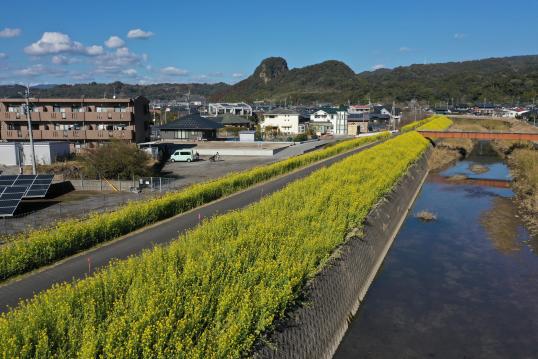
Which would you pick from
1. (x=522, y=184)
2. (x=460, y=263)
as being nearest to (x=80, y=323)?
(x=460, y=263)

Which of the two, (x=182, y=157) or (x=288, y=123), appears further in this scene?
(x=288, y=123)

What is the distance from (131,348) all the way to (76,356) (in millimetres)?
1367

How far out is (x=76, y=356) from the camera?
888 centimetres

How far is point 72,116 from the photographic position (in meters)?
55.5

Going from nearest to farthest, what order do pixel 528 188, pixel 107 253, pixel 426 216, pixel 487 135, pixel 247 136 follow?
pixel 107 253, pixel 426 216, pixel 528 188, pixel 487 135, pixel 247 136

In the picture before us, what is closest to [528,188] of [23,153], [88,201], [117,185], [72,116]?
[117,185]

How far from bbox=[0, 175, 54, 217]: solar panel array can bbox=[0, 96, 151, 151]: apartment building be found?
24.7 metres

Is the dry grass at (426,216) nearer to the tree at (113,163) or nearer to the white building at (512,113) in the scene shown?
the tree at (113,163)

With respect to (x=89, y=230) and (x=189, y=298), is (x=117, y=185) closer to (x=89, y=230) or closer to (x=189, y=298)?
(x=89, y=230)

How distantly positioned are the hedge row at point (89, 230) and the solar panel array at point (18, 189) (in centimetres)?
595

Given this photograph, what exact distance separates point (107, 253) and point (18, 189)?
48.8 feet

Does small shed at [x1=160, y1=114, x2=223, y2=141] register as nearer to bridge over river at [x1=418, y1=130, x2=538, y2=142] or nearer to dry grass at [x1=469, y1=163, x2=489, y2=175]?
bridge over river at [x1=418, y1=130, x2=538, y2=142]

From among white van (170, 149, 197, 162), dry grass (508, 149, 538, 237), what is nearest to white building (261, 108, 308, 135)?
white van (170, 149, 197, 162)

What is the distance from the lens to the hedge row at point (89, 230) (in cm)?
1635
